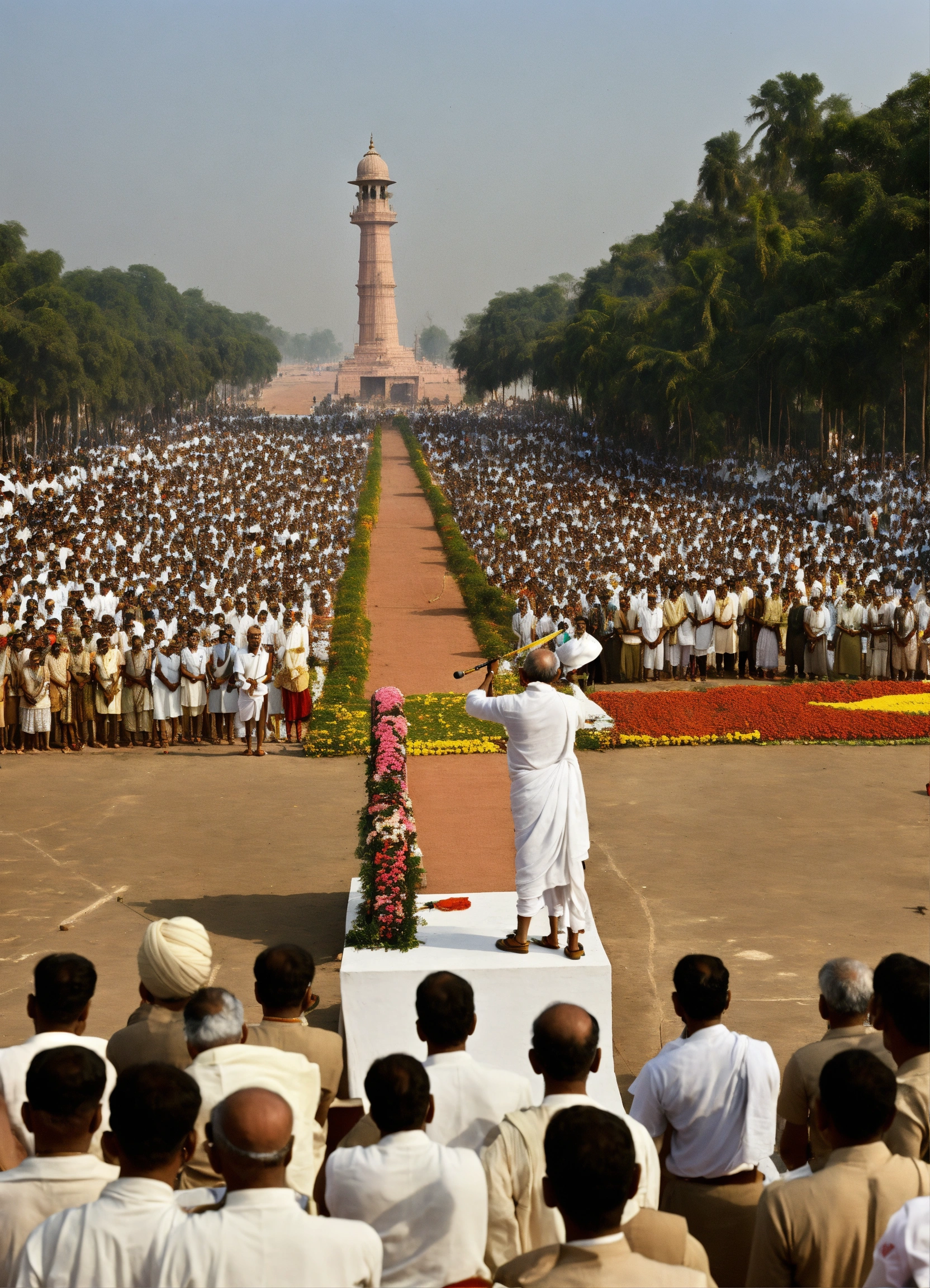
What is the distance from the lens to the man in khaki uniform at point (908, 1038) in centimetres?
340

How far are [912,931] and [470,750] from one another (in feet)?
19.9

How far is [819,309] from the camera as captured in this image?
30.2 meters

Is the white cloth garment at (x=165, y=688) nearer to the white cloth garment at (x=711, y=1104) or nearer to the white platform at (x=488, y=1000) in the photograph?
the white platform at (x=488, y=1000)

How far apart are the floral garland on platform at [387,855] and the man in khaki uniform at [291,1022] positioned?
1943 mm

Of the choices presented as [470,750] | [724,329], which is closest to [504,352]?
[724,329]

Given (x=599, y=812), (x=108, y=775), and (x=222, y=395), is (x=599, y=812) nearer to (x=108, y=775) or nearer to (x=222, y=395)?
(x=108, y=775)

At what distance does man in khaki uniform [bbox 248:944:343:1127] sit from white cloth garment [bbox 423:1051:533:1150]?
596 millimetres

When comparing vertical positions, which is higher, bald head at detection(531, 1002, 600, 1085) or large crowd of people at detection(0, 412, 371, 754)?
large crowd of people at detection(0, 412, 371, 754)

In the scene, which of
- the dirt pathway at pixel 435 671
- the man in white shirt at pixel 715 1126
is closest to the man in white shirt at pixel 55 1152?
the man in white shirt at pixel 715 1126

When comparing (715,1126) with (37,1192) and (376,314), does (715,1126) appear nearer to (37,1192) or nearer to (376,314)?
(37,1192)

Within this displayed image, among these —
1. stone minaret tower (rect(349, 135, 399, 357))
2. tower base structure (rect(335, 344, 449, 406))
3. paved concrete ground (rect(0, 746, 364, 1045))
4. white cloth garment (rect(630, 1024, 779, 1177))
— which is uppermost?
stone minaret tower (rect(349, 135, 399, 357))

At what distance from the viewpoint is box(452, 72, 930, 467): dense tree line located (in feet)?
94.2

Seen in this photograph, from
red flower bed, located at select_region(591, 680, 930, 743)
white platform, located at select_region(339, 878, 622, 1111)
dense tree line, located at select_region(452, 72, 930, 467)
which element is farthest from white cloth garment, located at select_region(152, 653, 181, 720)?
dense tree line, located at select_region(452, 72, 930, 467)

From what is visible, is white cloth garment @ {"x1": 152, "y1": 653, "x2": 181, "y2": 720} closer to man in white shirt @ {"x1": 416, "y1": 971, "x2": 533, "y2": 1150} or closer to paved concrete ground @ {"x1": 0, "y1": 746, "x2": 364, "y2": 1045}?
paved concrete ground @ {"x1": 0, "y1": 746, "x2": 364, "y2": 1045}
